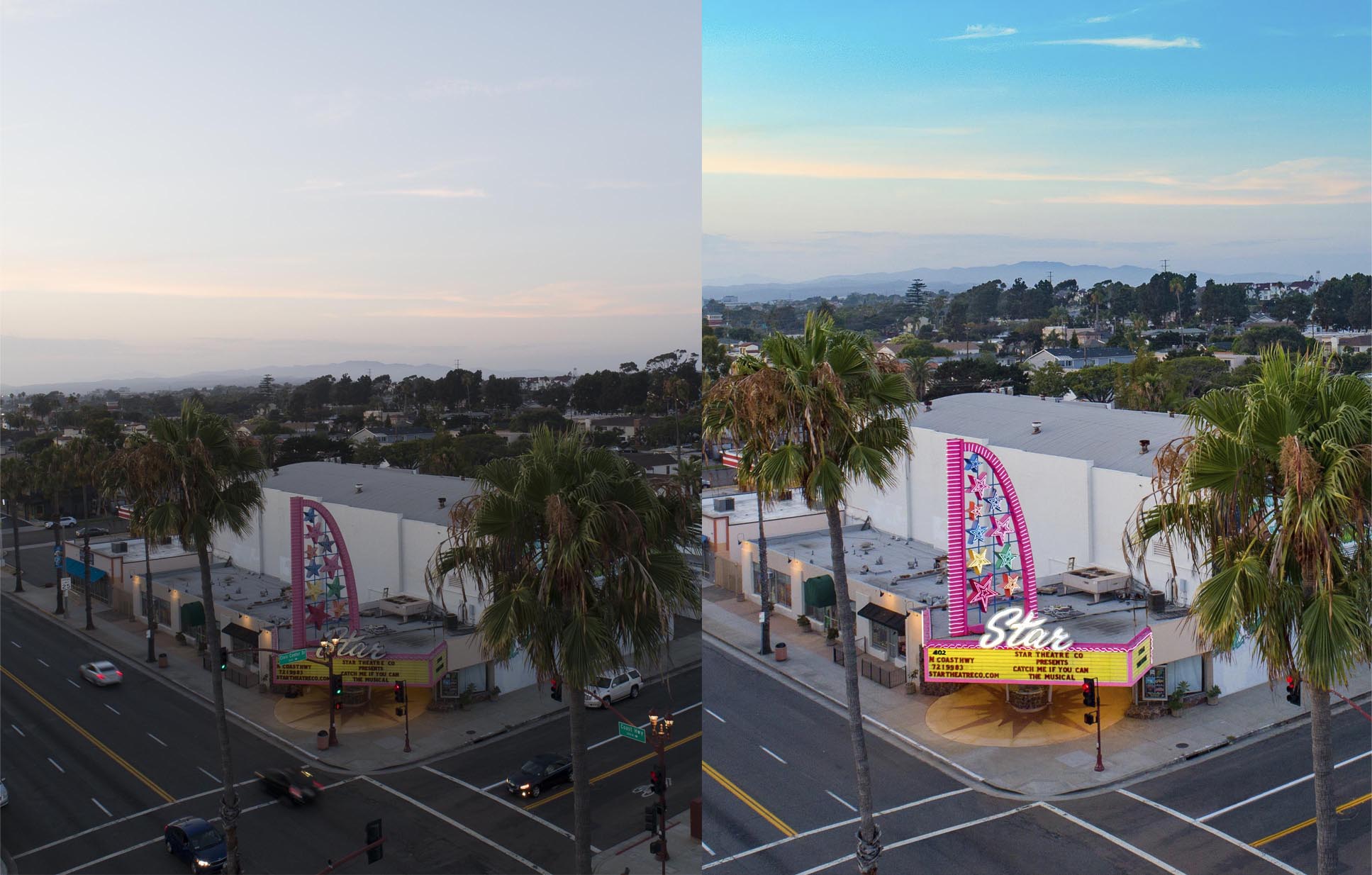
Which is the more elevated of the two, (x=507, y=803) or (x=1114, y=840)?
(x=507, y=803)

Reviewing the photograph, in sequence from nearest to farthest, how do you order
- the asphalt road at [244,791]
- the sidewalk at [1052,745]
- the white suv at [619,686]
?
the white suv at [619,686] → the asphalt road at [244,791] → the sidewalk at [1052,745]

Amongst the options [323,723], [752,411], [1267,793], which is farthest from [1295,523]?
[1267,793]

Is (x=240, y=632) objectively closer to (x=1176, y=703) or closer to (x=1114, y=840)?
(x=1114, y=840)

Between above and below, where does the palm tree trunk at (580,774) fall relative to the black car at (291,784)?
above

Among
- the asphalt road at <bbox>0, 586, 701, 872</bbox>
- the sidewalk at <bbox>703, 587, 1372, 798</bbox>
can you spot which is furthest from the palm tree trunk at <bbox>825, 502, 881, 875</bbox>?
the sidewalk at <bbox>703, 587, 1372, 798</bbox>

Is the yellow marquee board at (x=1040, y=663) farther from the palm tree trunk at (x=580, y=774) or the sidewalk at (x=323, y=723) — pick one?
the palm tree trunk at (x=580, y=774)

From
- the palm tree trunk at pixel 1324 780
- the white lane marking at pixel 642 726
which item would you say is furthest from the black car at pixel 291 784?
the palm tree trunk at pixel 1324 780
